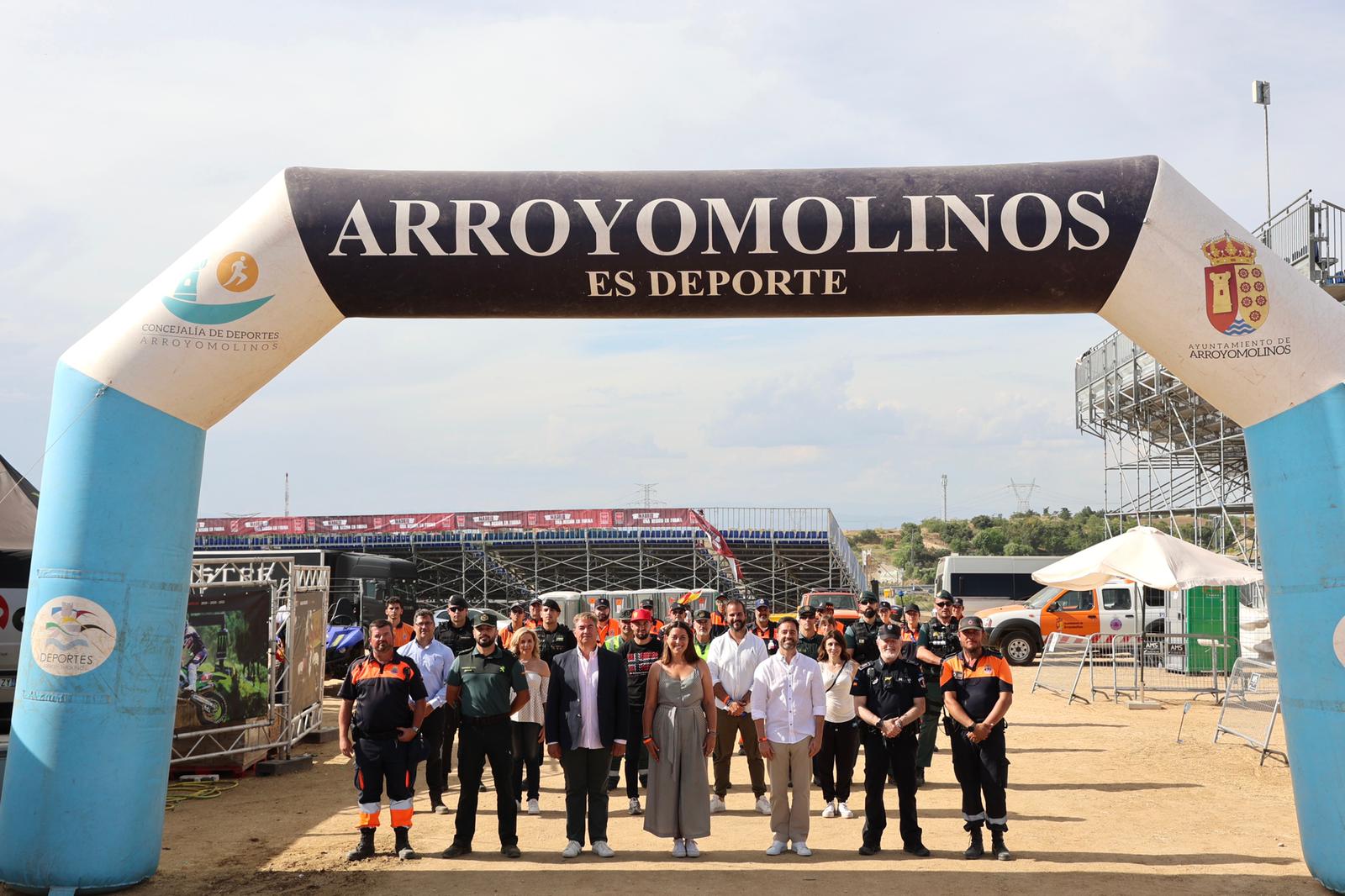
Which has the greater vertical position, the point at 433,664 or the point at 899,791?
the point at 433,664

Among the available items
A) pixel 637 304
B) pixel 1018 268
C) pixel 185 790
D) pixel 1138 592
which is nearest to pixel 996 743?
pixel 1018 268

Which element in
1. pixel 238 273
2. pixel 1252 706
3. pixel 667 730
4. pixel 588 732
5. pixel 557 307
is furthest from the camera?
pixel 1252 706

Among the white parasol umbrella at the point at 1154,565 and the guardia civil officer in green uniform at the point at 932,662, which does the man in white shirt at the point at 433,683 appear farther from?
the white parasol umbrella at the point at 1154,565

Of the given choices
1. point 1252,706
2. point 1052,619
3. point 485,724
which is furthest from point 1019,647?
point 485,724

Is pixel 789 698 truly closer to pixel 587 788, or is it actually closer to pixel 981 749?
pixel 981 749

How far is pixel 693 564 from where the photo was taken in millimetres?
38094

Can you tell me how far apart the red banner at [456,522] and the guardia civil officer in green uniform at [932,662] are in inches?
1017

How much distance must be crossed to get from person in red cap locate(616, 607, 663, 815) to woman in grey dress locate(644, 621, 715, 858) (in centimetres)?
97

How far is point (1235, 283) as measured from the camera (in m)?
7.14

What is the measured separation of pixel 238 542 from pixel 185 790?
33.6 meters

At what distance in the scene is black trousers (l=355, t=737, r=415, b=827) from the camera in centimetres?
818

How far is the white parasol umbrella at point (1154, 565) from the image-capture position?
1697 cm

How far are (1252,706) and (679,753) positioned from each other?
10.9 metres

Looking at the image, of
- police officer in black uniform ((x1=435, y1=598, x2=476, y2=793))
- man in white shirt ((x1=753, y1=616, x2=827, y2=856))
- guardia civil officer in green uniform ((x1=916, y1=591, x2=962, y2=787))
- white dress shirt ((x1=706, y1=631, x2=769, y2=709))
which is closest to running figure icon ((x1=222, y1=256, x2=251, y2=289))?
police officer in black uniform ((x1=435, y1=598, x2=476, y2=793))
